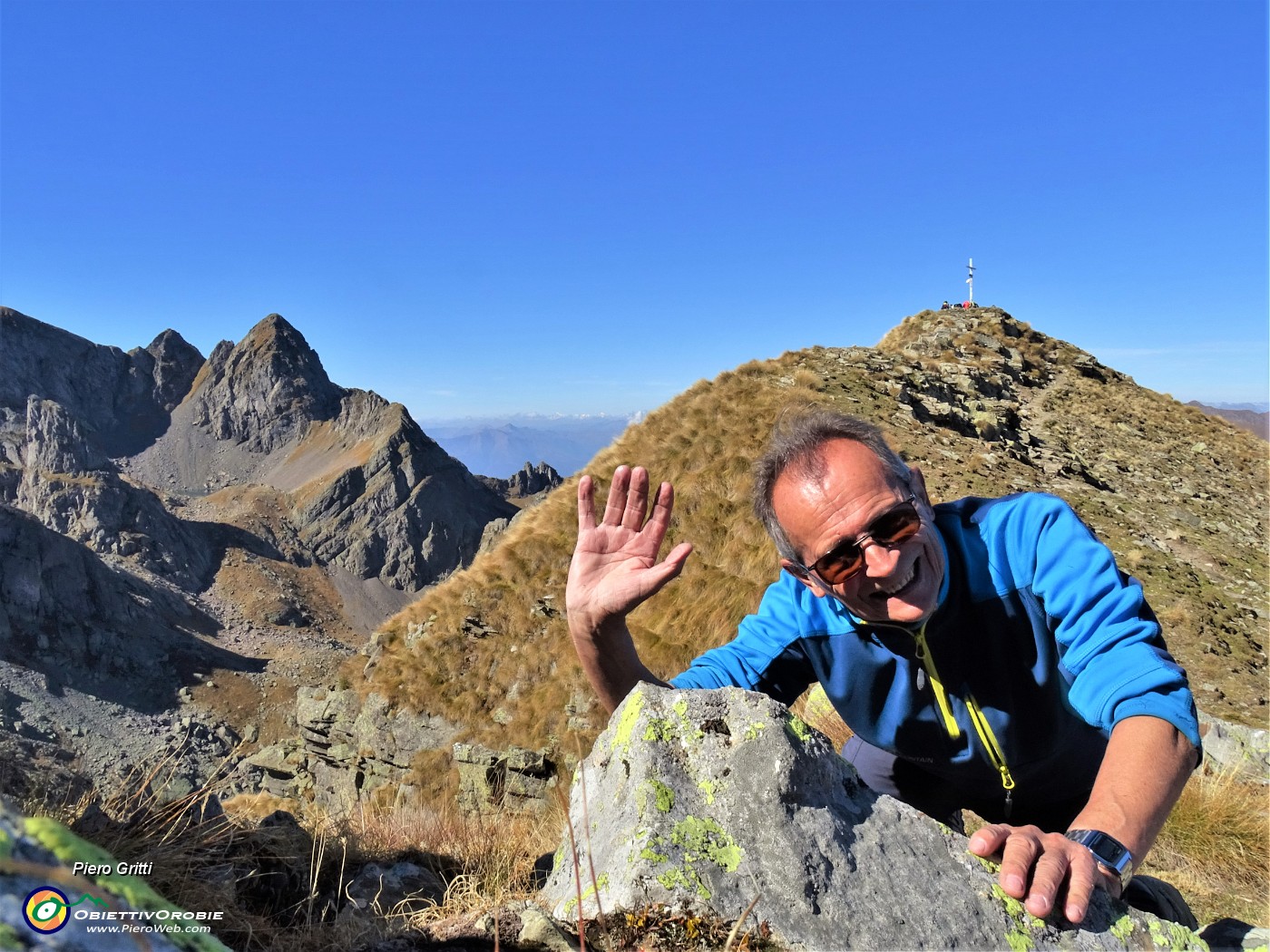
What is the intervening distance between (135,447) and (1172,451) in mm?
Answer: 232490

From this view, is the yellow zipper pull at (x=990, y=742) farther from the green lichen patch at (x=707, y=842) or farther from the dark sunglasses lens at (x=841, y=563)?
the green lichen patch at (x=707, y=842)

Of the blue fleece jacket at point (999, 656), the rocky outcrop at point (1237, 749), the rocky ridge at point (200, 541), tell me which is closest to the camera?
the blue fleece jacket at point (999, 656)

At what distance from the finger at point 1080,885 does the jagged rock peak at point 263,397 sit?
20990cm

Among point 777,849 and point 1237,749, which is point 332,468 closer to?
point 1237,749

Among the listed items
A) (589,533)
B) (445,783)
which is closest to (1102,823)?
(589,533)

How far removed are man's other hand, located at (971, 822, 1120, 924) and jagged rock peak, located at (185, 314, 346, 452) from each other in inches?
8257

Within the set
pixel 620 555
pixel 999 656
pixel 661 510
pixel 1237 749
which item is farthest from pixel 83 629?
pixel 999 656

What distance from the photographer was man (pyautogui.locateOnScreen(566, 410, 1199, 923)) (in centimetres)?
337

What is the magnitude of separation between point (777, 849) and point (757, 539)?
13.1 metres

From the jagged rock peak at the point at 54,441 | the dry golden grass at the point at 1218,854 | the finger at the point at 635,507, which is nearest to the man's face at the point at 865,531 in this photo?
the finger at the point at 635,507

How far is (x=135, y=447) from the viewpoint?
195875 mm

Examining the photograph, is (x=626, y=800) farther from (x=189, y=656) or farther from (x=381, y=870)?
(x=189, y=656)

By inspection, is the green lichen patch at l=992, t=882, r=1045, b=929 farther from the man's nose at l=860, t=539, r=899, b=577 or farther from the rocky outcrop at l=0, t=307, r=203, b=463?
the rocky outcrop at l=0, t=307, r=203, b=463

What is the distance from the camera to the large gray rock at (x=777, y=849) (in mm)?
2492
